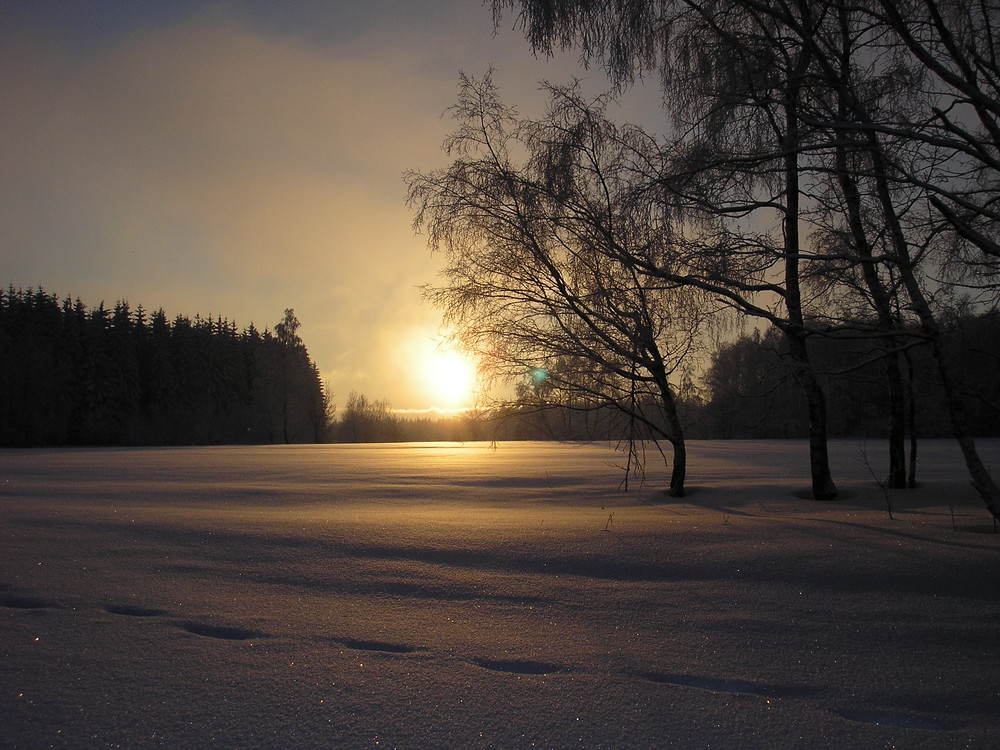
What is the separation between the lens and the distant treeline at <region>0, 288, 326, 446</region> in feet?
140

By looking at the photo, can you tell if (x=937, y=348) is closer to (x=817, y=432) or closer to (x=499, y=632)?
(x=499, y=632)

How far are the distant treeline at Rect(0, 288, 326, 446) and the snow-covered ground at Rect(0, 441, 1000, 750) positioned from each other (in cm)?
4539

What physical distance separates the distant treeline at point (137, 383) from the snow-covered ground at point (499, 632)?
45387mm

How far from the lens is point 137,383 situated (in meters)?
49.4

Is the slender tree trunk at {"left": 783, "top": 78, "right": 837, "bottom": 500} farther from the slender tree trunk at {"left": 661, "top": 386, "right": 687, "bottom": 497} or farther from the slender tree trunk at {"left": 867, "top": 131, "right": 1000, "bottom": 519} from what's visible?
the slender tree trunk at {"left": 867, "top": 131, "right": 1000, "bottom": 519}

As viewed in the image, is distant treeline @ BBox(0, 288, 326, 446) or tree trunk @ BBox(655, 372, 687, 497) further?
distant treeline @ BBox(0, 288, 326, 446)

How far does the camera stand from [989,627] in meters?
3.23

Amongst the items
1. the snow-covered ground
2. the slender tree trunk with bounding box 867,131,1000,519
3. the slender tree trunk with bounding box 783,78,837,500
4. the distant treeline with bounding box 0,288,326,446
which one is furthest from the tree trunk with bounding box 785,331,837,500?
the distant treeline with bounding box 0,288,326,446

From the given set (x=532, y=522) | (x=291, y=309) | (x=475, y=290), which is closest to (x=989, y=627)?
(x=532, y=522)

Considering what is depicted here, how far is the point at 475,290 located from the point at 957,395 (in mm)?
5870

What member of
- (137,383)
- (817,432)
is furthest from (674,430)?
(137,383)

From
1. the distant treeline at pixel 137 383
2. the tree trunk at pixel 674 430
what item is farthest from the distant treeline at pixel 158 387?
the tree trunk at pixel 674 430

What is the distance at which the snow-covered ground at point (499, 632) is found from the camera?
2.24 metres

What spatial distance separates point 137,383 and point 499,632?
55293 millimetres
